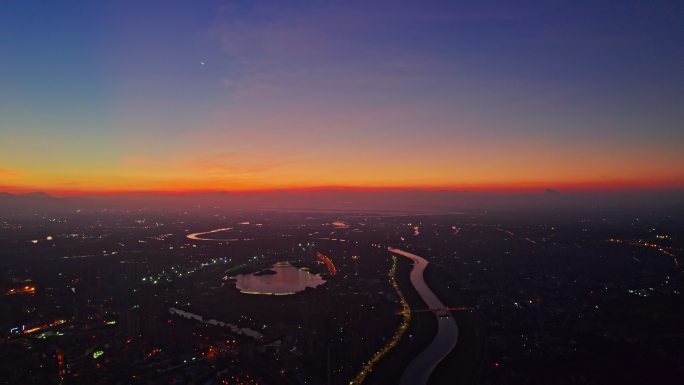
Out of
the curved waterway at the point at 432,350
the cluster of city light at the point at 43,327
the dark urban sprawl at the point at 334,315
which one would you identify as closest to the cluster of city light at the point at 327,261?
the dark urban sprawl at the point at 334,315

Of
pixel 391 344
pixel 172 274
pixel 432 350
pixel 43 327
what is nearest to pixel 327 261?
pixel 172 274

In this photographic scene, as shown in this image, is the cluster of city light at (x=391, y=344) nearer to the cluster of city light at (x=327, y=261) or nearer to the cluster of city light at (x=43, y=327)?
the cluster of city light at (x=327, y=261)

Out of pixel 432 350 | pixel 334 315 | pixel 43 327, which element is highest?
pixel 334 315

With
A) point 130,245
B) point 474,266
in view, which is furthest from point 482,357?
point 130,245

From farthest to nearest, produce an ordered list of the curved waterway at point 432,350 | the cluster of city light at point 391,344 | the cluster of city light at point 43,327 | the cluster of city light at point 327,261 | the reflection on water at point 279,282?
the cluster of city light at point 327,261
the reflection on water at point 279,282
the cluster of city light at point 43,327
the curved waterway at point 432,350
the cluster of city light at point 391,344

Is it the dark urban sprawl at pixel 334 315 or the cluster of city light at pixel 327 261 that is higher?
the dark urban sprawl at pixel 334 315

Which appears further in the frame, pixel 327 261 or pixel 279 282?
pixel 327 261

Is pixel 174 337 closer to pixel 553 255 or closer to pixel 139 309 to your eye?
pixel 139 309

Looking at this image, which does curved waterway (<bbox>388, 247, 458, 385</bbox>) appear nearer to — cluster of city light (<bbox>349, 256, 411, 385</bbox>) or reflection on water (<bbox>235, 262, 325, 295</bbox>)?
cluster of city light (<bbox>349, 256, 411, 385</bbox>)

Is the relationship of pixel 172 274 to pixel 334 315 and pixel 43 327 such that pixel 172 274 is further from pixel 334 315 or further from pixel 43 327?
pixel 334 315

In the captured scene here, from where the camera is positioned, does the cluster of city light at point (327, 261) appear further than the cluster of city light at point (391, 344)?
Yes
